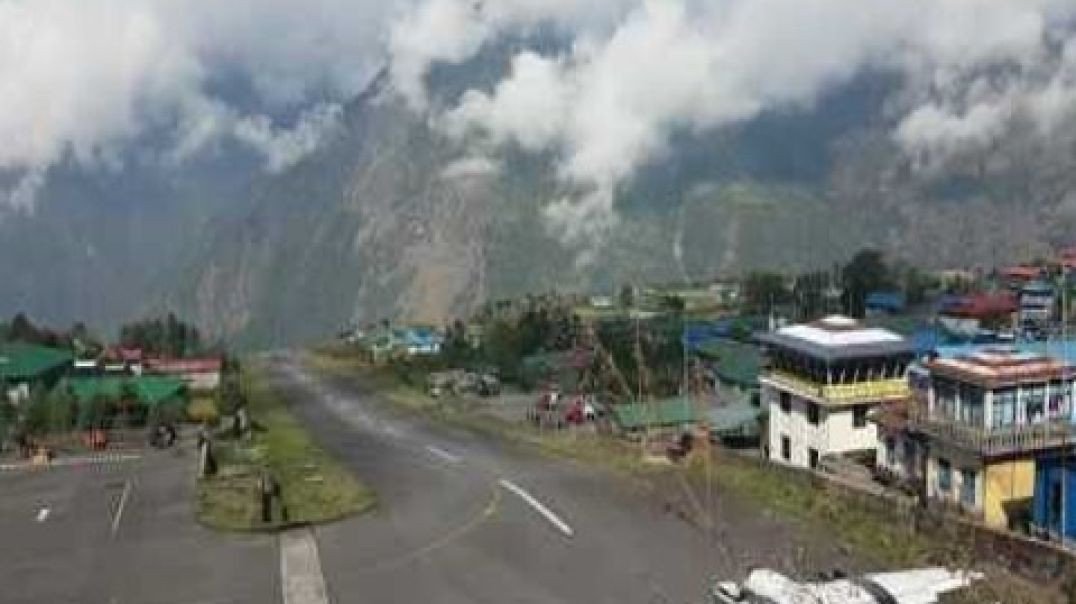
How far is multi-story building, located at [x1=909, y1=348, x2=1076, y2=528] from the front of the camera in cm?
3391

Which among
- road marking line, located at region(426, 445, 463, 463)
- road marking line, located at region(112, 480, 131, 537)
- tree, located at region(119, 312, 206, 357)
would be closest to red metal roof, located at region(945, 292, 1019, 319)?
road marking line, located at region(426, 445, 463, 463)

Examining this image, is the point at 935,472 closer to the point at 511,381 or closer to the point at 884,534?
the point at 884,534

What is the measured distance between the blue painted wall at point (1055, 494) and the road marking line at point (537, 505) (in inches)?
407

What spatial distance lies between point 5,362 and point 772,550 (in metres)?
75.6

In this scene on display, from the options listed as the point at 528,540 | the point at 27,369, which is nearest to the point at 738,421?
the point at 528,540

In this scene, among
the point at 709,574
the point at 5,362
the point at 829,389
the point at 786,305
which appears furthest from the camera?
the point at 786,305

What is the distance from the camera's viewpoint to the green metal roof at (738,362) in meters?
72.2

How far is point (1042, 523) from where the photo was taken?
102 feet

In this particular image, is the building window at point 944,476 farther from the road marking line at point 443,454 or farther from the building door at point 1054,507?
the road marking line at point 443,454

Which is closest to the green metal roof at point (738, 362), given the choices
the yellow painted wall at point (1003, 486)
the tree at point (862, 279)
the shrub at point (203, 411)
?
the shrub at point (203, 411)

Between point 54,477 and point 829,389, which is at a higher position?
point 829,389

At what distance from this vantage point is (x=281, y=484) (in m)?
43.3

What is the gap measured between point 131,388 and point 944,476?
5376 centimetres

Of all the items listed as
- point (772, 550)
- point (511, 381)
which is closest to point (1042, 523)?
point (772, 550)
